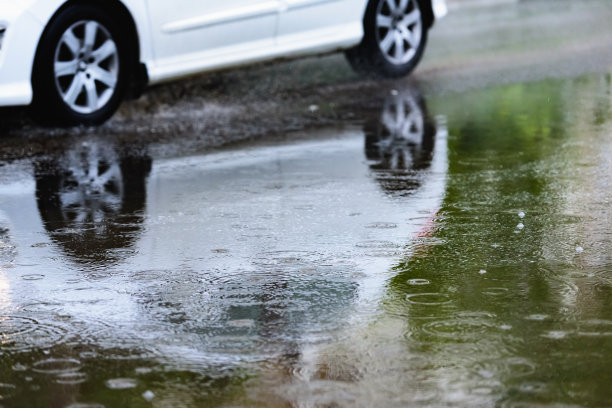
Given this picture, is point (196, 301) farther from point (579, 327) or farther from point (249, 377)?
point (579, 327)

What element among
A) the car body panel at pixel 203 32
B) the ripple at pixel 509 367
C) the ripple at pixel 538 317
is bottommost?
the ripple at pixel 509 367

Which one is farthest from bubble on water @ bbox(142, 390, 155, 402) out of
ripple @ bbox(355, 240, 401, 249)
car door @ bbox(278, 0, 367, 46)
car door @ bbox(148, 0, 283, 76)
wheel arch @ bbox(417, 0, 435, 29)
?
wheel arch @ bbox(417, 0, 435, 29)

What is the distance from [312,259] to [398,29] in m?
6.07

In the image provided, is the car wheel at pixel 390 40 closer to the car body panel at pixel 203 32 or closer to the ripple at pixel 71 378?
the car body panel at pixel 203 32

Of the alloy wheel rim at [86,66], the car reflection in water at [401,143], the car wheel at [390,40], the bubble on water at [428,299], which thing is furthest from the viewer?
the car wheel at [390,40]

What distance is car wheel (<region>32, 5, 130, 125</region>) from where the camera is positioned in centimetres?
823

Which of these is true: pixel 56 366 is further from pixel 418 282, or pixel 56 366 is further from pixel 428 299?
→ pixel 418 282

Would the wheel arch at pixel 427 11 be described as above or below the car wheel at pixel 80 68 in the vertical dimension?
above

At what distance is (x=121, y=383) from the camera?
145 inches

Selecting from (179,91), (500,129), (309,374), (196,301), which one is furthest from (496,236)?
(179,91)

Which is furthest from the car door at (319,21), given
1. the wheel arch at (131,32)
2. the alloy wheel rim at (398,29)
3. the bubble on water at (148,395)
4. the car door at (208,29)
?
the bubble on water at (148,395)

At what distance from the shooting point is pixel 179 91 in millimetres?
10445

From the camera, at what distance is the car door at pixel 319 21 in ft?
32.1

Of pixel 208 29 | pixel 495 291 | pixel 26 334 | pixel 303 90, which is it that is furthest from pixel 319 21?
pixel 26 334
